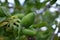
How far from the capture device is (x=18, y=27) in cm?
69

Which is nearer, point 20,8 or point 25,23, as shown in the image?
point 25,23

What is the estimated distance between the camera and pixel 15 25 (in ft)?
2.33

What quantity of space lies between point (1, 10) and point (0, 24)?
6 cm

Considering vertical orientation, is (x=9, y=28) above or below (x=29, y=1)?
below

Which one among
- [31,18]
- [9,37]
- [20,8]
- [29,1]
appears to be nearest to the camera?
[31,18]

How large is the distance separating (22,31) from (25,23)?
3 centimetres

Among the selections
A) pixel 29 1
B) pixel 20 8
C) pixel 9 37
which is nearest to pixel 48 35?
pixel 9 37

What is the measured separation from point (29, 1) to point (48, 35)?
0.36 metres

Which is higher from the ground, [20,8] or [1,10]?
[20,8]

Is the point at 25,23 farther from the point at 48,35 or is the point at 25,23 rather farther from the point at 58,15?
the point at 58,15

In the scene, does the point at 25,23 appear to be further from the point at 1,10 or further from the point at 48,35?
the point at 48,35

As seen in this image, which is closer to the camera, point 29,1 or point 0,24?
point 0,24

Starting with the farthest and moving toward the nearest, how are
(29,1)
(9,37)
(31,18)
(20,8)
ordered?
(20,8) → (29,1) → (9,37) → (31,18)

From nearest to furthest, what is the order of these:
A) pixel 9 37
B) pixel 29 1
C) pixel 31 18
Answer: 1. pixel 31 18
2. pixel 9 37
3. pixel 29 1
